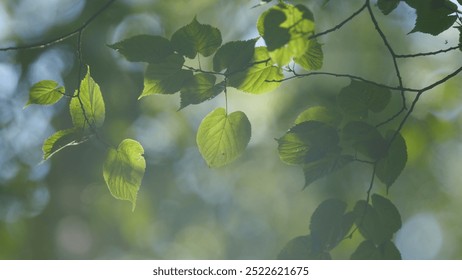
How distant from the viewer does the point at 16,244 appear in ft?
14.4

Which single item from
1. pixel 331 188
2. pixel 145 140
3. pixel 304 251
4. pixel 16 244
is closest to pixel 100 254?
pixel 16 244

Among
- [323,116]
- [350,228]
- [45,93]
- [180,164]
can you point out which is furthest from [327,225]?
[180,164]

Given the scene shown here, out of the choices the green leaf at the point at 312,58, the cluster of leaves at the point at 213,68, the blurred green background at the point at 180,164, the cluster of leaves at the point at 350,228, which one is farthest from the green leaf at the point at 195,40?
the blurred green background at the point at 180,164

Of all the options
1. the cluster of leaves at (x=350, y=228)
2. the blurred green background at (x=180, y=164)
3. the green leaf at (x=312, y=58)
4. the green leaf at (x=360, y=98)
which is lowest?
the blurred green background at (x=180, y=164)

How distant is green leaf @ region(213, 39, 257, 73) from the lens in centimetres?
61

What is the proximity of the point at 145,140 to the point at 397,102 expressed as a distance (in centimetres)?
248

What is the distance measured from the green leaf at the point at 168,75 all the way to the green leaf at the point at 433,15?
0.31 m

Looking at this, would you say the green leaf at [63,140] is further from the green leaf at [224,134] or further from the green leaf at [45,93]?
the green leaf at [224,134]

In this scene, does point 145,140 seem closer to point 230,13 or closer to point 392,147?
point 230,13

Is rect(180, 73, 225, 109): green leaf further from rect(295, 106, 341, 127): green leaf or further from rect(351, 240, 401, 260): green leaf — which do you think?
→ rect(351, 240, 401, 260): green leaf

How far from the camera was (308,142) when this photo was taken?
2.02 ft

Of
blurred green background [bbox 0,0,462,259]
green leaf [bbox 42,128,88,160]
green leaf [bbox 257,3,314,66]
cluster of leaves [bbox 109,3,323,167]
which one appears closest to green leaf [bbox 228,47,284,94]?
cluster of leaves [bbox 109,3,323,167]

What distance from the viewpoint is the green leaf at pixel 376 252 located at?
60 centimetres

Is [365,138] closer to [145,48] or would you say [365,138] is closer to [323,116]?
[323,116]
